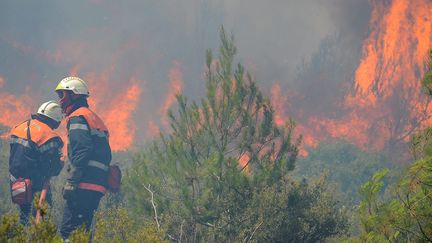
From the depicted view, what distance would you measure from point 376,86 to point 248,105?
37.6 meters

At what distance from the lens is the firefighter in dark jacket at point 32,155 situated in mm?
8711

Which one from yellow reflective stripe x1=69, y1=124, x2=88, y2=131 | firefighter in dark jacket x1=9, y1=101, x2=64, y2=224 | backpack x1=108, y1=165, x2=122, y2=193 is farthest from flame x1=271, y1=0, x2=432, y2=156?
yellow reflective stripe x1=69, y1=124, x2=88, y2=131

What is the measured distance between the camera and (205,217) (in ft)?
30.1

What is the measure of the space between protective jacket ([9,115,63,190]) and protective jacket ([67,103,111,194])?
2.33ft

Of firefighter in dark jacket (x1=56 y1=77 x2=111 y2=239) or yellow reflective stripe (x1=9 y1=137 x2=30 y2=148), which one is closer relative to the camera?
firefighter in dark jacket (x1=56 y1=77 x2=111 y2=239)

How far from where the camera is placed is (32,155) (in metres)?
8.82

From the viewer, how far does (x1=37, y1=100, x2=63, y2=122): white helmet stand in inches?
367

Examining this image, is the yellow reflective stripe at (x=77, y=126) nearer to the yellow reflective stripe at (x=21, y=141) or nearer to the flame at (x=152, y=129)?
the yellow reflective stripe at (x=21, y=141)

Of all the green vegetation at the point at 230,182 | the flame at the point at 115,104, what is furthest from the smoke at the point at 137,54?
the green vegetation at the point at 230,182

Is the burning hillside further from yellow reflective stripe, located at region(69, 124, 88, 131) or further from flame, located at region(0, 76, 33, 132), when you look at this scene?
yellow reflective stripe, located at region(69, 124, 88, 131)

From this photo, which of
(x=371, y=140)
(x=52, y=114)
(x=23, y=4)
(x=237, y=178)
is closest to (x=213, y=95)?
(x=237, y=178)

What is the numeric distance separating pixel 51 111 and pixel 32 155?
1.08m

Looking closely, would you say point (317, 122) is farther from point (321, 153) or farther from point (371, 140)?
point (321, 153)

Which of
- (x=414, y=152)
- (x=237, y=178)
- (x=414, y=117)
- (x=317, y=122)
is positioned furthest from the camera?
(x=317, y=122)
